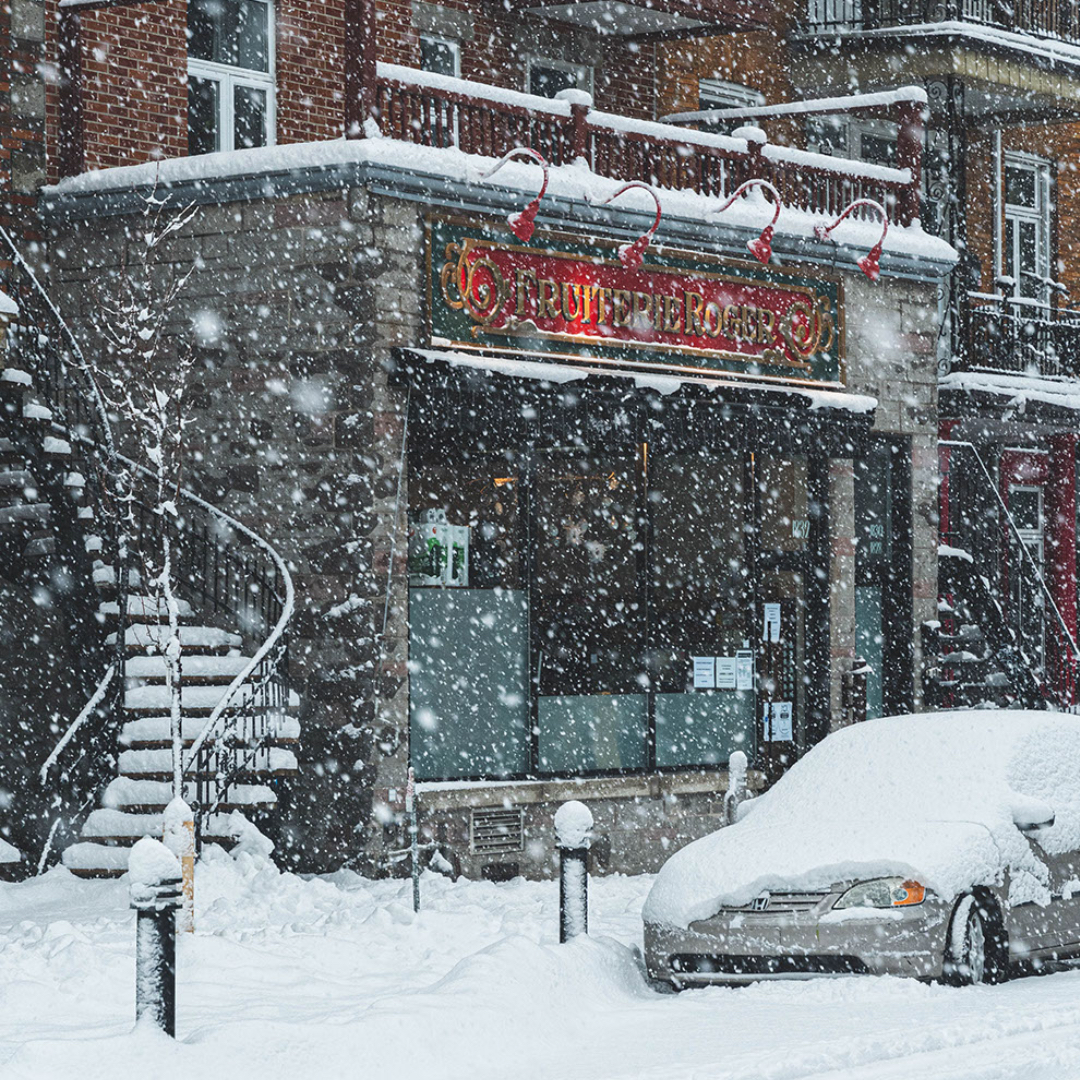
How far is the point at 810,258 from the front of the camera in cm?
2059

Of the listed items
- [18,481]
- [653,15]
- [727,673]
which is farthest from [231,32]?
[727,673]

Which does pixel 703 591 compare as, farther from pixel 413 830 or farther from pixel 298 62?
pixel 298 62

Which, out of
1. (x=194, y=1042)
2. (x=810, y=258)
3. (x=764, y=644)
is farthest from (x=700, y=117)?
(x=194, y=1042)

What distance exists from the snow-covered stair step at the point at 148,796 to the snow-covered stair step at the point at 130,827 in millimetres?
67

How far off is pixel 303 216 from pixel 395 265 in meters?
0.86

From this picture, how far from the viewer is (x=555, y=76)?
23.1m

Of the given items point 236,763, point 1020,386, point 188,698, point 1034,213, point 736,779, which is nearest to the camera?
point 236,763

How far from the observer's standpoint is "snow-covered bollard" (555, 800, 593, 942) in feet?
40.1

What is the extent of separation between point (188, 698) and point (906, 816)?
6381 millimetres

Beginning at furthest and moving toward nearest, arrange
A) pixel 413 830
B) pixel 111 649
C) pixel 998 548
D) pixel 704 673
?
pixel 998 548, pixel 704 673, pixel 111 649, pixel 413 830

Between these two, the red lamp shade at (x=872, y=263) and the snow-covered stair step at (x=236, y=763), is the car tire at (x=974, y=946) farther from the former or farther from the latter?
the red lamp shade at (x=872, y=263)

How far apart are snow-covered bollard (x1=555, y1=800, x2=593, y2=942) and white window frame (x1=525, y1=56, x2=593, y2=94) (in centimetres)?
1201

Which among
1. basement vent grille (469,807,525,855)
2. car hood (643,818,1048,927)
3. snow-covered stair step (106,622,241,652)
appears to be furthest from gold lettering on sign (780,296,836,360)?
car hood (643,818,1048,927)

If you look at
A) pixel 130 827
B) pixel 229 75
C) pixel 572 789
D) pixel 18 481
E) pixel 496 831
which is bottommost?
pixel 496 831
